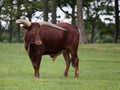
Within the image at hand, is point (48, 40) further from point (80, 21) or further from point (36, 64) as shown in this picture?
point (80, 21)

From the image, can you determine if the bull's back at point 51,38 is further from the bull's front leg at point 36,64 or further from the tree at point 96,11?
the tree at point 96,11

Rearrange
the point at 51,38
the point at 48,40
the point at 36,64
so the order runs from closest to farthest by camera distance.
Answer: the point at 36,64, the point at 48,40, the point at 51,38

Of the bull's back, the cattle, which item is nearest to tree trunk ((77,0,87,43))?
the cattle

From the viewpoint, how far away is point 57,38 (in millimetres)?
19672

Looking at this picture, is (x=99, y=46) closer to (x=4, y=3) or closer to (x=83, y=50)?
(x=83, y=50)

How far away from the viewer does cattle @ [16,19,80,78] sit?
18578mm

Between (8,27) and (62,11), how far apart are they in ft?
67.9

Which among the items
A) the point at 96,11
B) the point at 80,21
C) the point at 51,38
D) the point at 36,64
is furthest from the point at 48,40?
the point at 96,11

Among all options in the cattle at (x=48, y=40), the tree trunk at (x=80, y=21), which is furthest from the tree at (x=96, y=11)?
the cattle at (x=48, y=40)

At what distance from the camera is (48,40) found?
19.3 metres

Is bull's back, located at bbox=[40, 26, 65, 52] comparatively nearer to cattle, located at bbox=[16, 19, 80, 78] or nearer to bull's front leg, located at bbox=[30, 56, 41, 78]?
cattle, located at bbox=[16, 19, 80, 78]

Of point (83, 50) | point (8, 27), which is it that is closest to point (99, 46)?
point (83, 50)

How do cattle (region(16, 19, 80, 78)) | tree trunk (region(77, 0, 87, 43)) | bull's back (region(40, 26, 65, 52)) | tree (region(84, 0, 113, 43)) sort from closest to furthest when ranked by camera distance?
1. cattle (region(16, 19, 80, 78))
2. bull's back (region(40, 26, 65, 52))
3. tree trunk (region(77, 0, 87, 43))
4. tree (region(84, 0, 113, 43))

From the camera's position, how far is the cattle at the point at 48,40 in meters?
18.6
